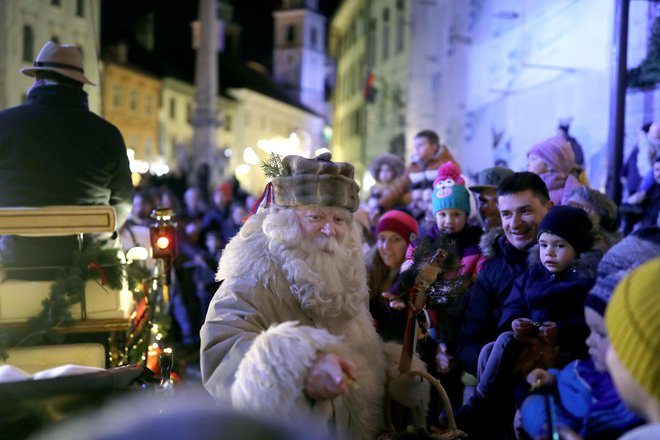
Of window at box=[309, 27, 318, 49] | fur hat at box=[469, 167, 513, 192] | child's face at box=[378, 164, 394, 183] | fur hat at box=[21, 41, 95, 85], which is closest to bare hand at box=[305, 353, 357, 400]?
fur hat at box=[469, 167, 513, 192]

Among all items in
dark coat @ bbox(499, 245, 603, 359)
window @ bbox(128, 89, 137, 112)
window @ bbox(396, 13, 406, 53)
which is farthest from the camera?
window @ bbox(128, 89, 137, 112)

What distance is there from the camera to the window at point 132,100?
57.4 m

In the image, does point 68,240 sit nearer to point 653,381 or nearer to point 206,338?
point 206,338

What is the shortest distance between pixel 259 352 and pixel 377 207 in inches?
221

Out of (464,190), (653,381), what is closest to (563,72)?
(464,190)

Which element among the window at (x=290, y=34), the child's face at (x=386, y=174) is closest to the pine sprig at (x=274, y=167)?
the child's face at (x=386, y=174)

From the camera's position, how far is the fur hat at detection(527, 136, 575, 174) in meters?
6.27

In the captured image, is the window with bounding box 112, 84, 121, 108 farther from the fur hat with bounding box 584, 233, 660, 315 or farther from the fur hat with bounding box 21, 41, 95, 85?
the fur hat with bounding box 584, 233, 660, 315

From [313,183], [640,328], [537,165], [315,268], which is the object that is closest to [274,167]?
[313,183]

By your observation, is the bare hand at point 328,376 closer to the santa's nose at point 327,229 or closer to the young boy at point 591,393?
the young boy at point 591,393

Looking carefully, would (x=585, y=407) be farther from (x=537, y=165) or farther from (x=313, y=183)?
(x=537, y=165)

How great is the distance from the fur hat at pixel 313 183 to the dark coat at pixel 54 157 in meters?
1.89

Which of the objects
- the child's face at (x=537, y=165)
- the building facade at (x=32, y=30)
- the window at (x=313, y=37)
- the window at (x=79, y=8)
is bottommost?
the child's face at (x=537, y=165)

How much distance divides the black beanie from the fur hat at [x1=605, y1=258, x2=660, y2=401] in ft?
6.49
